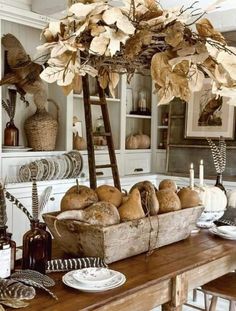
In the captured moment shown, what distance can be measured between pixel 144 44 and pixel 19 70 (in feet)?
7.53

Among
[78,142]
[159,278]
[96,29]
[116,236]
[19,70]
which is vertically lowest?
[159,278]

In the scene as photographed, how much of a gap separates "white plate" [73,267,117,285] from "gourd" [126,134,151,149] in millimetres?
3314

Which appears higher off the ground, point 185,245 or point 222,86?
point 222,86

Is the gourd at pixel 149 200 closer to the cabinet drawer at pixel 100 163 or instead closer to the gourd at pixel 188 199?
the gourd at pixel 188 199

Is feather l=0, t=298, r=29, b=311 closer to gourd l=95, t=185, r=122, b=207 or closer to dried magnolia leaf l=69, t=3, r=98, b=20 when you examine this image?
gourd l=95, t=185, r=122, b=207

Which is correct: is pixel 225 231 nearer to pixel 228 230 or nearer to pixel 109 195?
pixel 228 230

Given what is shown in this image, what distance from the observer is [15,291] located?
3.96 feet

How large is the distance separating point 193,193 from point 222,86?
632mm

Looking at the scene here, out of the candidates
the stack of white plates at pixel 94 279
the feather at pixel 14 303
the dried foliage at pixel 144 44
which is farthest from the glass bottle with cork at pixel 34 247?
the dried foliage at pixel 144 44

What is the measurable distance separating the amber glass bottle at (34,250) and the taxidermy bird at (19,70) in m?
2.23

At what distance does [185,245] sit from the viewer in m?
1.85

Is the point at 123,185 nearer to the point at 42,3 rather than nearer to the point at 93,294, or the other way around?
the point at 42,3

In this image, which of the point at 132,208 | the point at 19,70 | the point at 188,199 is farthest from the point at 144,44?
the point at 19,70

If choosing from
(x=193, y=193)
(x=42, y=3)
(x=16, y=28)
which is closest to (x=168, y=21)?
(x=193, y=193)
